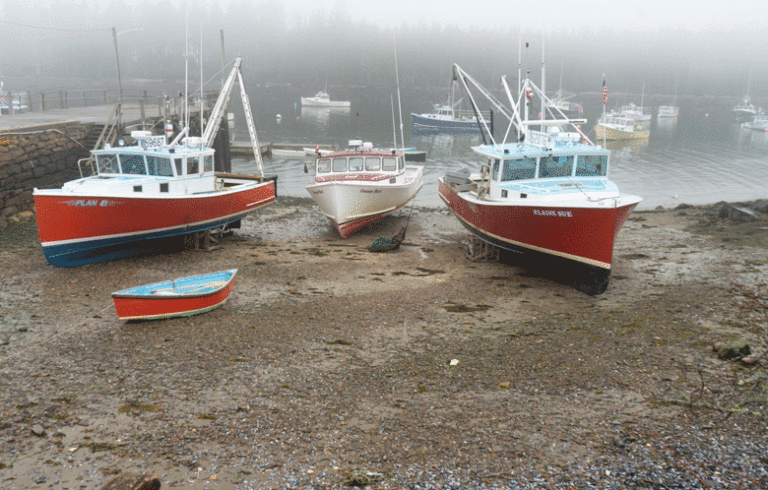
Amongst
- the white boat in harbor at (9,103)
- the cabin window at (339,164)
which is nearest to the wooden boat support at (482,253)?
the cabin window at (339,164)

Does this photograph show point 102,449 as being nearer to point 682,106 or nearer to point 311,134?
point 311,134

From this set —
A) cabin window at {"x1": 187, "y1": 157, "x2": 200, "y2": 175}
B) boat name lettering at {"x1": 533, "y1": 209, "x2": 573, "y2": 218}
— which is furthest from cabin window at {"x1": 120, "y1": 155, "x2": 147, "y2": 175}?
boat name lettering at {"x1": 533, "y1": 209, "x2": 573, "y2": 218}

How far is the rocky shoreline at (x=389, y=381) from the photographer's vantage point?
21.9 ft

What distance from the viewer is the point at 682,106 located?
517ft

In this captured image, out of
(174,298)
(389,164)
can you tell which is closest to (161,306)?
(174,298)

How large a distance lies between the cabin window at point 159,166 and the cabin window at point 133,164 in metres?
0.19

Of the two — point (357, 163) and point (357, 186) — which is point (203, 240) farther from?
point (357, 163)

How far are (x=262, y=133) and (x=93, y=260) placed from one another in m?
49.6

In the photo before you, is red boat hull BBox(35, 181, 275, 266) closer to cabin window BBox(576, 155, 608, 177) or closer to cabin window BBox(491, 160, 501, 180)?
cabin window BBox(491, 160, 501, 180)

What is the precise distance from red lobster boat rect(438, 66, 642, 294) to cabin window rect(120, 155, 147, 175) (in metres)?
9.04

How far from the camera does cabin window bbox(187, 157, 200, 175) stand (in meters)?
16.3

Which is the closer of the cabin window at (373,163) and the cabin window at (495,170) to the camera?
the cabin window at (495,170)

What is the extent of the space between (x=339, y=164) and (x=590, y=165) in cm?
873

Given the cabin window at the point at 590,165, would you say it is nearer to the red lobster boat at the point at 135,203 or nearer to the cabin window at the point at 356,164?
the cabin window at the point at 356,164
